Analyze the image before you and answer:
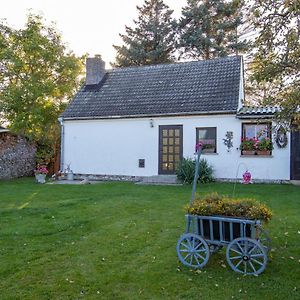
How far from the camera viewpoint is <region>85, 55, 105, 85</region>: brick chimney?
19.8 m

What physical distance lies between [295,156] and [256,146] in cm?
147

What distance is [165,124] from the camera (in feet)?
54.3

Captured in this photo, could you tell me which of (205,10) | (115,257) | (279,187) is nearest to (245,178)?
(279,187)

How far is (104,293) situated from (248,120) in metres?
11.9

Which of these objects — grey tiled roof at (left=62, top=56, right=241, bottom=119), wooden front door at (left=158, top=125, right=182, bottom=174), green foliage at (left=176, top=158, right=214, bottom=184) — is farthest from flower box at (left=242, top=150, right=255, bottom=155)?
wooden front door at (left=158, top=125, right=182, bottom=174)

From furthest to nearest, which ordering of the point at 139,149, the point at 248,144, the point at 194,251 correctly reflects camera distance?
the point at 139,149 < the point at 248,144 < the point at 194,251

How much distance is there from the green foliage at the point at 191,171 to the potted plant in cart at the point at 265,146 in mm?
2079

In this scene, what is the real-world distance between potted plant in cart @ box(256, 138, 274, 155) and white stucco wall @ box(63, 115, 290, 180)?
232mm

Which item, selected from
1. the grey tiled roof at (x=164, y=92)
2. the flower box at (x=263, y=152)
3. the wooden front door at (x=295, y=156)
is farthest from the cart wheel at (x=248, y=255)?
the grey tiled roof at (x=164, y=92)

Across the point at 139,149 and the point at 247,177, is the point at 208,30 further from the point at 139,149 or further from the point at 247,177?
the point at 247,177

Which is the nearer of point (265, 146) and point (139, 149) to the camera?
point (265, 146)

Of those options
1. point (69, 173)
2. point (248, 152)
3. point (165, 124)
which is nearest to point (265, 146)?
point (248, 152)

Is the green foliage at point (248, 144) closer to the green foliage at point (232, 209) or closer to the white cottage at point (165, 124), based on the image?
the white cottage at point (165, 124)

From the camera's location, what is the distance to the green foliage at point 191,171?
49.1 ft
